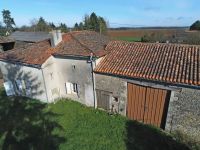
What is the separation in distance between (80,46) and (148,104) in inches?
290

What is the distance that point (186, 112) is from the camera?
1191 cm

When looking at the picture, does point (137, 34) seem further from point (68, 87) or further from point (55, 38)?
point (68, 87)

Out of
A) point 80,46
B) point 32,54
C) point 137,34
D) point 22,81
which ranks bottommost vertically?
point 22,81

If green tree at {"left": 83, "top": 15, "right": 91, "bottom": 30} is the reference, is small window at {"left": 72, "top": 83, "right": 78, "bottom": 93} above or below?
below

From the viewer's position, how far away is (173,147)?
11617mm

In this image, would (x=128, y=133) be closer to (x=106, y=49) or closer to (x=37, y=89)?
(x=106, y=49)

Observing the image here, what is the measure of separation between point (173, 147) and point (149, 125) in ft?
8.19

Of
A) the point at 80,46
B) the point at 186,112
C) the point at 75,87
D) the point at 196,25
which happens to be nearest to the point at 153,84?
the point at 186,112

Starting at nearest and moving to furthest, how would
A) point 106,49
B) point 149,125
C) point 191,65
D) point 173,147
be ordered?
point 173,147 < point 191,65 < point 149,125 < point 106,49

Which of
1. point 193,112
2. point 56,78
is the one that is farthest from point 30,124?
point 193,112

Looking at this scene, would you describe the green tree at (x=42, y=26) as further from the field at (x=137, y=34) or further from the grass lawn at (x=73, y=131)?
the grass lawn at (x=73, y=131)

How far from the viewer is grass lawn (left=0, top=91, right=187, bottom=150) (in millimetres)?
12117

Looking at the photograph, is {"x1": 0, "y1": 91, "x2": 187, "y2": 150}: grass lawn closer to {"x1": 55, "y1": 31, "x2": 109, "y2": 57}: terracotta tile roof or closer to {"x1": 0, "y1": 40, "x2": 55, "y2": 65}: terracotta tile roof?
{"x1": 0, "y1": 40, "x2": 55, "y2": 65}: terracotta tile roof

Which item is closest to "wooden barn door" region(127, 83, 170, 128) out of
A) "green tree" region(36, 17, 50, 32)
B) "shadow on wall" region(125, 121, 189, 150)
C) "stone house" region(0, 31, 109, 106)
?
"shadow on wall" region(125, 121, 189, 150)
